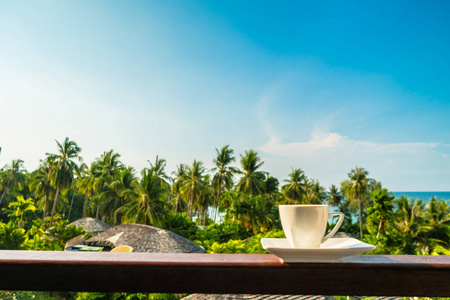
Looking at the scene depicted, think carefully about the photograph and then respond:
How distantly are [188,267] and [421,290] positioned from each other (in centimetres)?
67

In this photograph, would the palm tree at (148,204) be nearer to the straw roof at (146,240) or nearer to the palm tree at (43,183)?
the straw roof at (146,240)

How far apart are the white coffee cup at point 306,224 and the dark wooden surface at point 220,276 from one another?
0.09 metres

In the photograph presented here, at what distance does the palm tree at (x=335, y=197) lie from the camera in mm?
48094

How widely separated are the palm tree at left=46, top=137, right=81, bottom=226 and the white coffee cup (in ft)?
116

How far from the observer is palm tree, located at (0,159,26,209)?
37156 millimetres

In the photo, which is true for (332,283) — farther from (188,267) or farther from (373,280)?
(188,267)

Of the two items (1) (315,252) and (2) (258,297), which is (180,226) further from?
(1) (315,252)

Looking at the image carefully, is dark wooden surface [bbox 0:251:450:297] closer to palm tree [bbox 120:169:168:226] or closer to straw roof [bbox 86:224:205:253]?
straw roof [bbox 86:224:205:253]

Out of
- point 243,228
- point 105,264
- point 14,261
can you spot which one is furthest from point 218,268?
point 243,228

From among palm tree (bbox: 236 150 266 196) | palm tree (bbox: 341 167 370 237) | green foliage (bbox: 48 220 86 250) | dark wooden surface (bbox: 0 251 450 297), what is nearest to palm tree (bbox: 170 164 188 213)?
palm tree (bbox: 236 150 266 196)

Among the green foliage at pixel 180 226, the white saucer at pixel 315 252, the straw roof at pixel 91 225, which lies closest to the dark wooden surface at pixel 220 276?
the white saucer at pixel 315 252

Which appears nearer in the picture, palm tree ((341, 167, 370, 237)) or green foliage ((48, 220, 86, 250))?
green foliage ((48, 220, 86, 250))

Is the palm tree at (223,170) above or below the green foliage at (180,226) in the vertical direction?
above

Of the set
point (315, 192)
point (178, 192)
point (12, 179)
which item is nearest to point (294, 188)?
point (315, 192)
